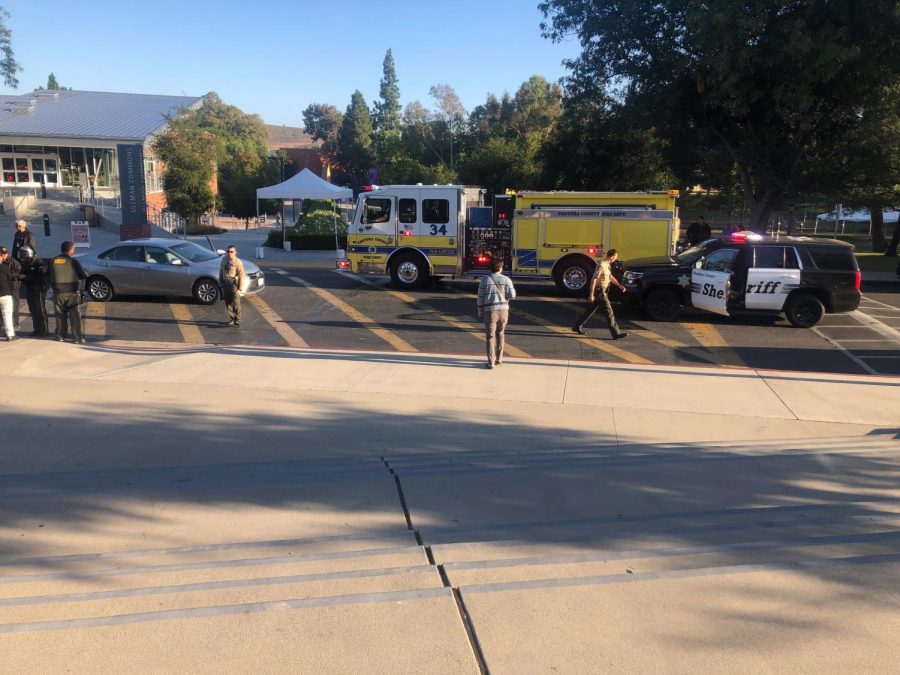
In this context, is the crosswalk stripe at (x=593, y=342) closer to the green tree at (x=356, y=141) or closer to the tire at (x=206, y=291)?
the tire at (x=206, y=291)

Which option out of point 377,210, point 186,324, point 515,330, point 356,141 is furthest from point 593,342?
point 356,141

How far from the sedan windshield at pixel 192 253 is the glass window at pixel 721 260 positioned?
35.1 ft

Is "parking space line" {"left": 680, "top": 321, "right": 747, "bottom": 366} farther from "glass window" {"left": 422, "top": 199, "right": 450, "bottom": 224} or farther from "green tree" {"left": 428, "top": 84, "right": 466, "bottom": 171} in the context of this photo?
"green tree" {"left": 428, "top": 84, "right": 466, "bottom": 171}

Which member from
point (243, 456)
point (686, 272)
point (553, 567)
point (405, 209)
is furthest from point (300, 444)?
point (405, 209)

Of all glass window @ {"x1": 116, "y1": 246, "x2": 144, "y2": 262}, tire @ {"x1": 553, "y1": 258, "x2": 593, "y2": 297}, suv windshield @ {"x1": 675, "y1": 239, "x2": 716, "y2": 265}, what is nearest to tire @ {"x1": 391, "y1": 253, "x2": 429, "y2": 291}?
tire @ {"x1": 553, "y1": 258, "x2": 593, "y2": 297}

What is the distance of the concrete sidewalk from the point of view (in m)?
3.61

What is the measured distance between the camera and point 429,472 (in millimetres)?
6414

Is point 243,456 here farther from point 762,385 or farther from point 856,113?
point 856,113

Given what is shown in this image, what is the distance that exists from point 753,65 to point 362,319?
1415cm

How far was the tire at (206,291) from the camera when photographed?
15.8m

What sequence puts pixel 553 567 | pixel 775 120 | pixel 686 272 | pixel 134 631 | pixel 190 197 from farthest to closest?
pixel 190 197
pixel 775 120
pixel 686 272
pixel 553 567
pixel 134 631

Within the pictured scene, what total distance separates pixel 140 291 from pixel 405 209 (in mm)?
6716

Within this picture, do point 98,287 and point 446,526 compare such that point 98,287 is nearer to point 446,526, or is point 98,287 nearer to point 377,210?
point 377,210

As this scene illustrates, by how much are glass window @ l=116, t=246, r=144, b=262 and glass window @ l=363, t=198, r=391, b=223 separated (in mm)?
5661
